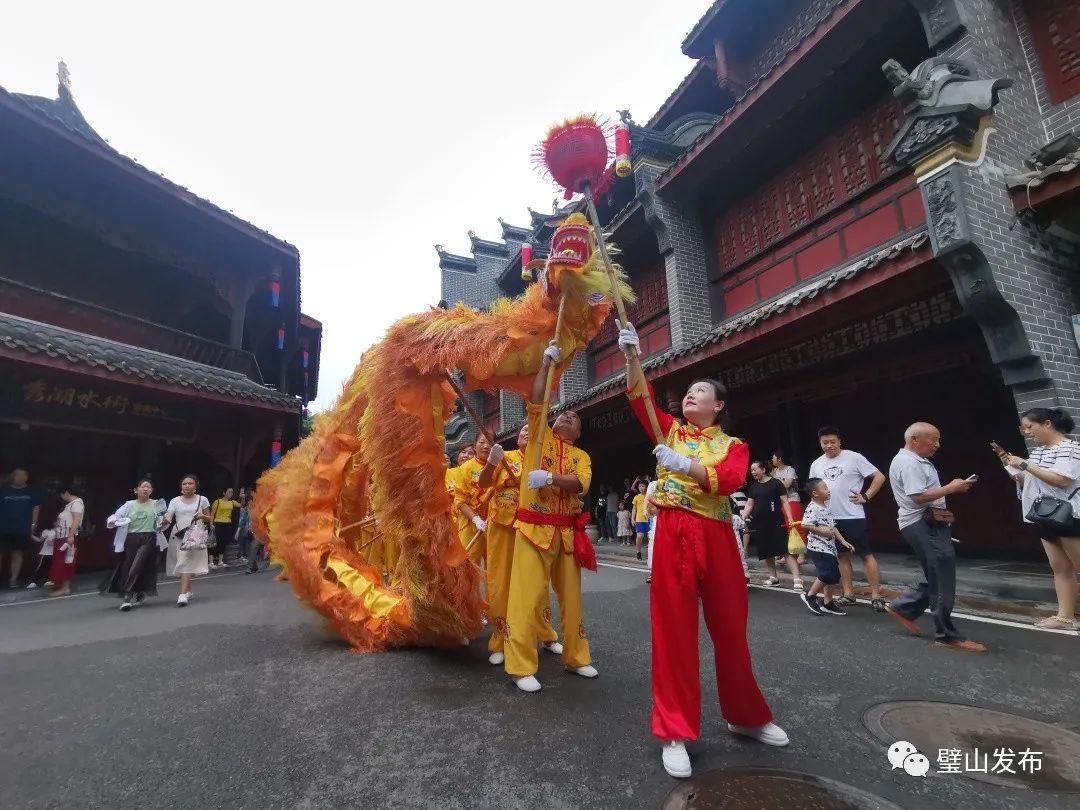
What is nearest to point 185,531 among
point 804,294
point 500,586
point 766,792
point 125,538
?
point 125,538

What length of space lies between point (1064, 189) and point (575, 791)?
6.77 meters

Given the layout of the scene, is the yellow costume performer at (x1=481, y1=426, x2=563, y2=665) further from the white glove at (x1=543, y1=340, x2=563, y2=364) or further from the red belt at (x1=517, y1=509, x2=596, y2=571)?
the white glove at (x1=543, y1=340, x2=563, y2=364)

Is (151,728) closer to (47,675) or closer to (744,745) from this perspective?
(47,675)

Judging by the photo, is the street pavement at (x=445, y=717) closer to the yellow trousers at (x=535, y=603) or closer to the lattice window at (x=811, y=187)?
the yellow trousers at (x=535, y=603)

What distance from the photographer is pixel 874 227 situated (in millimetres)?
7840

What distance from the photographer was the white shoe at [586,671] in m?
3.28

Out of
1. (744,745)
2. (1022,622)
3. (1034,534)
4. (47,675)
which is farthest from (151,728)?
(1034,534)

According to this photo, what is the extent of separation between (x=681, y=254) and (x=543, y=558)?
8.88m

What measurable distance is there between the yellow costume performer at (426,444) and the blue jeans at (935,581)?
2.84 meters

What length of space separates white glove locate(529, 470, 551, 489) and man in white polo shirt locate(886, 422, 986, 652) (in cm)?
267

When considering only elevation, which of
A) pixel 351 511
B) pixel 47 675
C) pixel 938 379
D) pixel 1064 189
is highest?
pixel 1064 189

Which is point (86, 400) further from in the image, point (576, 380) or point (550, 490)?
point (576, 380)

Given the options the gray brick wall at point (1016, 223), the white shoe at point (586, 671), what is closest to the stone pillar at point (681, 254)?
the gray brick wall at point (1016, 223)

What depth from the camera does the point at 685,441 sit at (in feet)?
8.80
